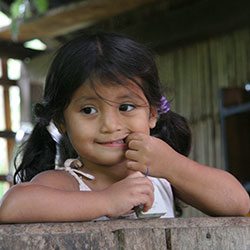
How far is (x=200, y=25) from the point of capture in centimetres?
537

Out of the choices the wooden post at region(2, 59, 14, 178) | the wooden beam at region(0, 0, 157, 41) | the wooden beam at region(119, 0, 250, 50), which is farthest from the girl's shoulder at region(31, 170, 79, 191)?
the wooden post at region(2, 59, 14, 178)

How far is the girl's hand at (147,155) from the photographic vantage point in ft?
6.19

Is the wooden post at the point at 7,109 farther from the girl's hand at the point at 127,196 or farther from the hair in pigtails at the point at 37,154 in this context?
the girl's hand at the point at 127,196

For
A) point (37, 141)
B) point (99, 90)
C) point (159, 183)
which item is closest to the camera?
point (99, 90)

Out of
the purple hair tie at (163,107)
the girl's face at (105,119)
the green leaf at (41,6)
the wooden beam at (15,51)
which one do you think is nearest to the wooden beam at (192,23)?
the green leaf at (41,6)

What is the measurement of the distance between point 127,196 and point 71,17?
3.65m

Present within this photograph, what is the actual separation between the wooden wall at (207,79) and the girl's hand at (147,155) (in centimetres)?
323

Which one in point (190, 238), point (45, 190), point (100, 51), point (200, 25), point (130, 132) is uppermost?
point (200, 25)

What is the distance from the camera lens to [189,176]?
1.95 m

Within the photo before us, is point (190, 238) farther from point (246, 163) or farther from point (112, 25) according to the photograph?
point (112, 25)

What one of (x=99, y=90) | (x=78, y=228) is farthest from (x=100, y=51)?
(x=78, y=228)

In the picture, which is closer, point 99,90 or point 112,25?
point 99,90

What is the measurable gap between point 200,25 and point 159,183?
10.8ft

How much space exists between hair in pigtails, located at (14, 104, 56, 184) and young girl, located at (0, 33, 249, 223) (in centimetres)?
28
